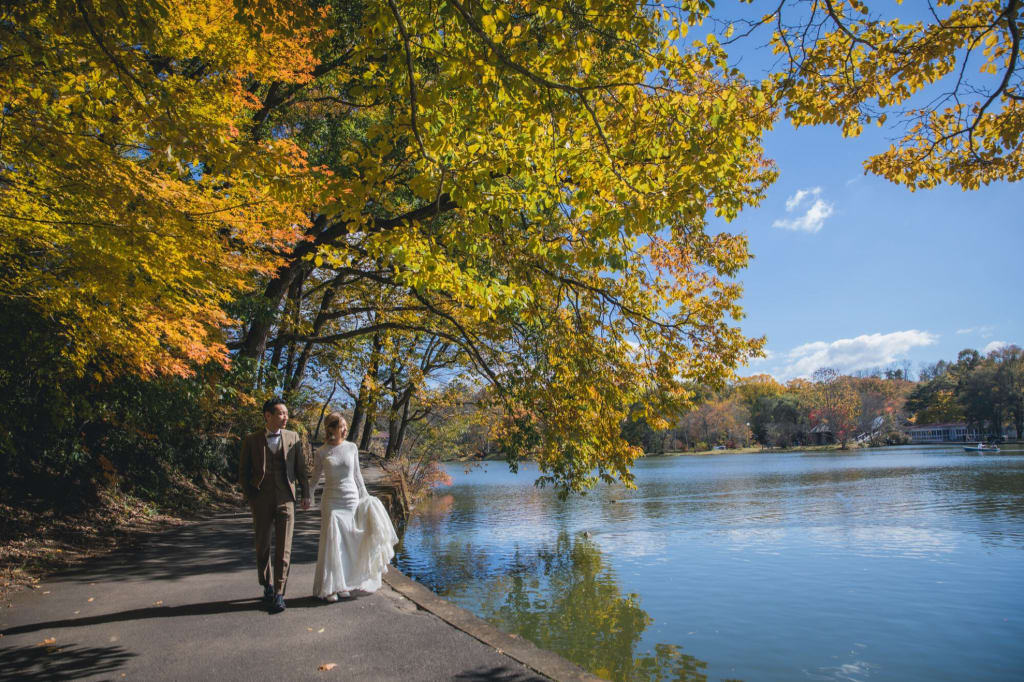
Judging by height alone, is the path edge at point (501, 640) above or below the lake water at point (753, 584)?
above

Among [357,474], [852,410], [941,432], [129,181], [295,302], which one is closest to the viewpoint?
[357,474]

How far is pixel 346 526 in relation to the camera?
20.0ft

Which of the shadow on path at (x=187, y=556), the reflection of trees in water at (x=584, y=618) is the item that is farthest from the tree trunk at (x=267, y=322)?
the reflection of trees in water at (x=584, y=618)

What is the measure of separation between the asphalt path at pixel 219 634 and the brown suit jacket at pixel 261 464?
1.07 m

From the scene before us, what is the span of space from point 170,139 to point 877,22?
6.20m

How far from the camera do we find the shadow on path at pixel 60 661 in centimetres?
414

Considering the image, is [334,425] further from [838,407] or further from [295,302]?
[838,407]

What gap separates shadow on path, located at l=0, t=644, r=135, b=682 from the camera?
4.14 metres

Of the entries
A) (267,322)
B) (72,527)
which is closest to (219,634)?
(72,527)

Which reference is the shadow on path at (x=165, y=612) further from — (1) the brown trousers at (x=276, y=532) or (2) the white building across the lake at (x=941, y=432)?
(2) the white building across the lake at (x=941, y=432)

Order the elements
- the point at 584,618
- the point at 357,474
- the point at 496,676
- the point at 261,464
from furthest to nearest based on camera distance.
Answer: the point at 584,618 → the point at 357,474 → the point at 261,464 → the point at 496,676

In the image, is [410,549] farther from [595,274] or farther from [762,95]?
[762,95]

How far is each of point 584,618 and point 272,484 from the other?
4.94m

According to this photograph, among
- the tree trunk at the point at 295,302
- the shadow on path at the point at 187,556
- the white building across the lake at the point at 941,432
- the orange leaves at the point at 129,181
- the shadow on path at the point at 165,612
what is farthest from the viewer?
the white building across the lake at the point at 941,432
